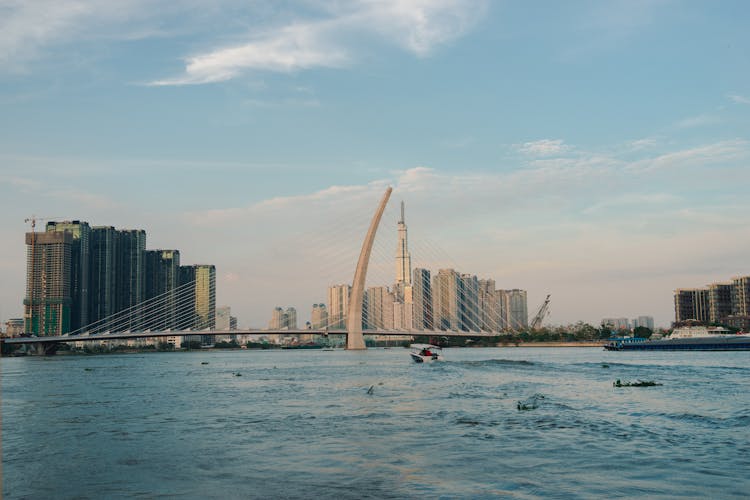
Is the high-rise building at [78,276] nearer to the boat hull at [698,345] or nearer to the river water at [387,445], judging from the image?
the boat hull at [698,345]

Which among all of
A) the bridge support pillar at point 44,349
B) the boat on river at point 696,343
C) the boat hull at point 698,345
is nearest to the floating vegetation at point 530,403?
the boat hull at point 698,345

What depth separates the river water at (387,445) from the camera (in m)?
15.2

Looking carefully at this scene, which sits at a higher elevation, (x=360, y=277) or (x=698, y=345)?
(x=360, y=277)

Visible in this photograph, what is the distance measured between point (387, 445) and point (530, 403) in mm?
13755

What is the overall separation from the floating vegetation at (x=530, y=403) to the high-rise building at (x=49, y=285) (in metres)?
186

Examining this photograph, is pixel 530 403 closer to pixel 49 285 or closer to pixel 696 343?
pixel 696 343

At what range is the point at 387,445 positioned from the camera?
808 inches

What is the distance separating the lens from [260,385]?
4919cm

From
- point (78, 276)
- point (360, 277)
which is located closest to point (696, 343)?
point (360, 277)

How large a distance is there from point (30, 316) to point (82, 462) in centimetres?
19649

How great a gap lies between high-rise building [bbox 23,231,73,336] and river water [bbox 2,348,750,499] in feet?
553

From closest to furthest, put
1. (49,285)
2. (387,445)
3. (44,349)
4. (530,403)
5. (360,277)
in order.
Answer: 1. (387,445)
2. (530,403)
3. (360,277)
4. (44,349)
5. (49,285)

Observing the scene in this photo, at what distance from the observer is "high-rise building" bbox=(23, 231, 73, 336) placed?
190 m

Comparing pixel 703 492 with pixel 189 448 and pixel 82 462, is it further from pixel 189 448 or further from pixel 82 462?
pixel 82 462
